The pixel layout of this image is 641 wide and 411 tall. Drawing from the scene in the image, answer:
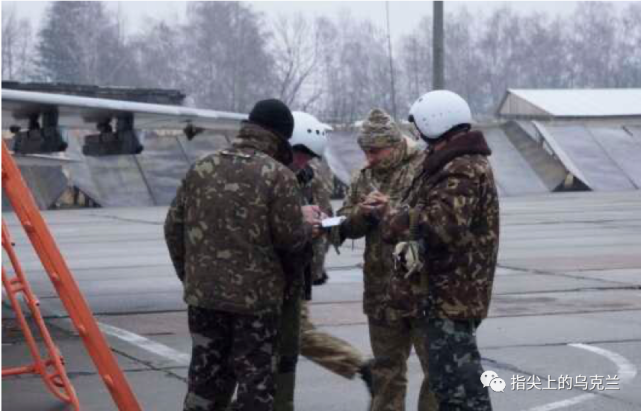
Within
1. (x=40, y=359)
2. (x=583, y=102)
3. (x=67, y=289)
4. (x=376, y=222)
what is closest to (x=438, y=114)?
(x=376, y=222)

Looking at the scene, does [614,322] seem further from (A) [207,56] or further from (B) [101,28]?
(B) [101,28]

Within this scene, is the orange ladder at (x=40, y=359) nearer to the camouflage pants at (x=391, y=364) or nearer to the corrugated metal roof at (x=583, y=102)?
the camouflage pants at (x=391, y=364)

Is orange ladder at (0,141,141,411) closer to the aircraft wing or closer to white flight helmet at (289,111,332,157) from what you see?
white flight helmet at (289,111,332,157)

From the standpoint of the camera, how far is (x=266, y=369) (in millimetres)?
6680

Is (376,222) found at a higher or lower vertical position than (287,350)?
higher

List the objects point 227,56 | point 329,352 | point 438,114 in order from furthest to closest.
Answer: point 227,56, point 329,352, point 438,114

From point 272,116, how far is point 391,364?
1.64 metres

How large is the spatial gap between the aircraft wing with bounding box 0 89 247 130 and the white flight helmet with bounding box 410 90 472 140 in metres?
6.50

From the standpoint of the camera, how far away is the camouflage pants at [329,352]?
25.7 ft

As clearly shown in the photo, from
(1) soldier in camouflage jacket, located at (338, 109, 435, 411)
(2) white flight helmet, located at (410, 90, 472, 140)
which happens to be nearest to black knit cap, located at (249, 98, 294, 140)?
(1) soldier in camouflage jacket, located at (338, 109, 435, 411)

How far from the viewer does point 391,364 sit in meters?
7.36

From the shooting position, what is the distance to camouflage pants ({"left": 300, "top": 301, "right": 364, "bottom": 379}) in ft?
25.7

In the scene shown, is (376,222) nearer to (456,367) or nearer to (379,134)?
(379,134)

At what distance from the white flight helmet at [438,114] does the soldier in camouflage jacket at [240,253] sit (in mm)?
757
